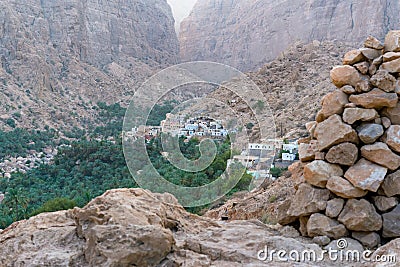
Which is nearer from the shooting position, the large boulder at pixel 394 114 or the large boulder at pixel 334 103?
the large boulder at pixel 394 114

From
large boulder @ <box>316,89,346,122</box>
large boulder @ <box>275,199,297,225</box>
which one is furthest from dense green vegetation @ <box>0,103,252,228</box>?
large boulder @ <box>316,89,346,122</box>

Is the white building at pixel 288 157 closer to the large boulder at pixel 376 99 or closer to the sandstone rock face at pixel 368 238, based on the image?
the large boulder at pixel 376 99

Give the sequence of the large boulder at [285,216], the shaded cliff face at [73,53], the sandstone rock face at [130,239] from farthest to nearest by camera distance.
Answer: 1. the shaded cliff face at [73,53]
2. the large boulder at [285,216]
3. the sandstone rock face at [130,239]

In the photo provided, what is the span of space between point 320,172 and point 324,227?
17.8 inches

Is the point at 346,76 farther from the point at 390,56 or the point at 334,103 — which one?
the point at 390,56

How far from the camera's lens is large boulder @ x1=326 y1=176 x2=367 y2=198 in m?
3.37

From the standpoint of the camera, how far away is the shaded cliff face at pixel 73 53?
156 feet

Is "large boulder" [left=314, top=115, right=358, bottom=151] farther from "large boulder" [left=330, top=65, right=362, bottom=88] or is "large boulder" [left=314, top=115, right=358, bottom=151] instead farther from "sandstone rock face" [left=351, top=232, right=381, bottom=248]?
"sandstone rock face" [left=351, top=232, right=381, bottom=248]

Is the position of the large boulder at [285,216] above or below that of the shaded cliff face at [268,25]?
below

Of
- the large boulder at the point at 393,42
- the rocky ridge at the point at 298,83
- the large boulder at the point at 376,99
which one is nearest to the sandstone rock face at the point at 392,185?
the large boulder at the point at 376,99

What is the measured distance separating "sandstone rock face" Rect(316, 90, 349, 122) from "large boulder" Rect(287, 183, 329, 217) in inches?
26.2

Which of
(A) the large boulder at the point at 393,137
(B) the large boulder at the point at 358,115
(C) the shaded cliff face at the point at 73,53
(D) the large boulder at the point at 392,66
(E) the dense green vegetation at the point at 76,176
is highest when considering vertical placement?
(C) the shaded cliff face at the point at 73,53

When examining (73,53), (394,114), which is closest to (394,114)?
(394,114)

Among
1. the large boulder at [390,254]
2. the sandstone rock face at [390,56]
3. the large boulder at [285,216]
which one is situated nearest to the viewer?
the large boulder at [390,254]
